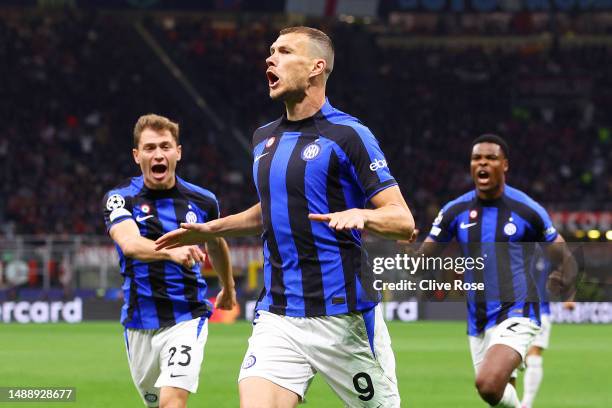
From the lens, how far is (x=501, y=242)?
9.13m

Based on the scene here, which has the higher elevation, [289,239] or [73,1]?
[73,1]

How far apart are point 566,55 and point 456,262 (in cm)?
3846

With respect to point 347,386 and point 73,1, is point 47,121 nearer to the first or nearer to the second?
point 73,1

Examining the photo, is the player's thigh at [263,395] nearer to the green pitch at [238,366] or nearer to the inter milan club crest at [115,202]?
the inter milan club crest at [115,202]

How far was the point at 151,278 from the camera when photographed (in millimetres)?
7520

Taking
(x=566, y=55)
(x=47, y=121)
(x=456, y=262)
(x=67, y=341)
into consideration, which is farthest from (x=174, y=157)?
(x=566, y=55)

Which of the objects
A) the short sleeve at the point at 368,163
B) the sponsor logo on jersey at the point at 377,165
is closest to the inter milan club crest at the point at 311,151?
the short sleeve at the point at 368,163

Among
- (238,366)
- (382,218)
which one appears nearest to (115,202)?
(382,218)

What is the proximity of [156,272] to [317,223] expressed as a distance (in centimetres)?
226

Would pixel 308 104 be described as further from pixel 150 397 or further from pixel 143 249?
pixel 150 397

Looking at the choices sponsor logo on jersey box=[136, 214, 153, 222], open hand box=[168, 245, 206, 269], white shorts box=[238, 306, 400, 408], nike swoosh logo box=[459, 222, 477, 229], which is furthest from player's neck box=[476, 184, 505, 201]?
white shorts box=[238, 306, 400, 408]

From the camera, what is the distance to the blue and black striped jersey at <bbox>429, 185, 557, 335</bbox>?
888 centimetres

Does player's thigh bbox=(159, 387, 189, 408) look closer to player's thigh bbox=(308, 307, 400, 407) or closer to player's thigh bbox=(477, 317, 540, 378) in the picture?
player's thigh bbox=(308, 307, 400, 407)

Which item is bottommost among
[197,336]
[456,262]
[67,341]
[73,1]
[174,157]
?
[67,341]
